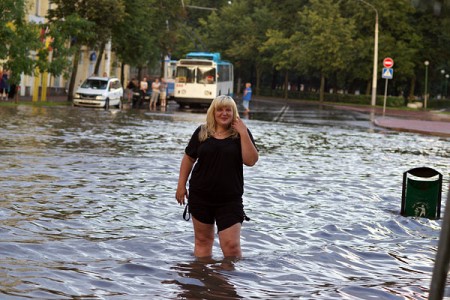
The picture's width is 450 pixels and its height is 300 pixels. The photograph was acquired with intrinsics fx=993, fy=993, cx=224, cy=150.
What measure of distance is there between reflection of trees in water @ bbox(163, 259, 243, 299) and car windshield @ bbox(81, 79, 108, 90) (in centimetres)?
4458

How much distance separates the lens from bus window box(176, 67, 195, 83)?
6147cm

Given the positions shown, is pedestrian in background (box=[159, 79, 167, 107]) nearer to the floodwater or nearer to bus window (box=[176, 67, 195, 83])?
bus window (box=[176, 67, 195, 83])

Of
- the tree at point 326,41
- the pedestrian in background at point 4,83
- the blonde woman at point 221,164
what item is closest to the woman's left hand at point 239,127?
the blonde woman at point 221,164

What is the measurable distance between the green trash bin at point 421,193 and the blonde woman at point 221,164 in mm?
5155

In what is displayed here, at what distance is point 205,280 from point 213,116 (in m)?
1.36

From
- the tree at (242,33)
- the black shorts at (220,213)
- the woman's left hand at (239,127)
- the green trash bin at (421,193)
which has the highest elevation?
the tree at (242,33)

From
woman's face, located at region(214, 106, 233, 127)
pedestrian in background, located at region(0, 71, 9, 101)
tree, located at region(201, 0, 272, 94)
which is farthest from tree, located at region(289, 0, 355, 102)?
woman's face, located at region(214, 106, 233, 127)

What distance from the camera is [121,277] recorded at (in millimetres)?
8211

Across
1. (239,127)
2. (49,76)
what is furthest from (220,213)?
(49,76)

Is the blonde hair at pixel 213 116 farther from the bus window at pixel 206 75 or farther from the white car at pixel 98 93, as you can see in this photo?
the bus window at pixel 206 75

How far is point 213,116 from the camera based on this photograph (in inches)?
325

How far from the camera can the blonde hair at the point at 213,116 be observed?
8.20 meters

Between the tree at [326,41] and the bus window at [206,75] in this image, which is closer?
the bus window at [206,75]

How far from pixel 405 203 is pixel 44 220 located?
4936mm
